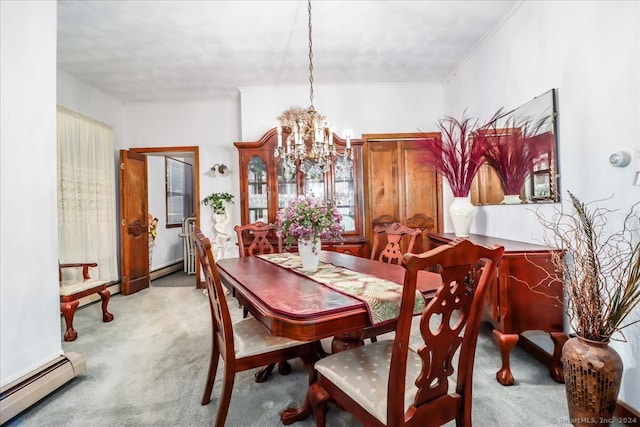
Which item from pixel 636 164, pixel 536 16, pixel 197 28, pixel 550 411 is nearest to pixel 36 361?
pixel 197 28

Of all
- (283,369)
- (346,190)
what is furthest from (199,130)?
(283,369)

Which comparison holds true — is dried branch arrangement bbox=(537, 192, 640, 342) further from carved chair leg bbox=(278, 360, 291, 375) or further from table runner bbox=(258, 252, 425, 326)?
carved chair leg bbox=(278, 360, 291, 375)

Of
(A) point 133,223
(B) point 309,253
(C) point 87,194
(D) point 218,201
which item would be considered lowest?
(B) point 309,253

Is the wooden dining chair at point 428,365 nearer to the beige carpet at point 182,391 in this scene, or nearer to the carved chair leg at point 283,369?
the beige carpet at point 182,391

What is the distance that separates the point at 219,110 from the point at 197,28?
188 centimetres

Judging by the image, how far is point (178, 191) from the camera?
255 inches

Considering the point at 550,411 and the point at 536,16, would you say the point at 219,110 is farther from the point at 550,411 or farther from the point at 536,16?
the point at 550,411

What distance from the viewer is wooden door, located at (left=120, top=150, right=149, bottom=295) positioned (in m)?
4.31

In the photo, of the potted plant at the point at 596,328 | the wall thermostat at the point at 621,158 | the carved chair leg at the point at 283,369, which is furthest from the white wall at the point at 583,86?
the carved chair leg at the point at 283,369

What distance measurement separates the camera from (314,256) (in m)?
2.04

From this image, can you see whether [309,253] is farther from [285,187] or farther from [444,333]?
[285,187]

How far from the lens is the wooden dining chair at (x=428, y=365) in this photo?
1042 mm

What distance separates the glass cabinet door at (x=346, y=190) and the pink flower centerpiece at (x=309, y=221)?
1984mm

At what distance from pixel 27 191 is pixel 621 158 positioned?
3.27 m
